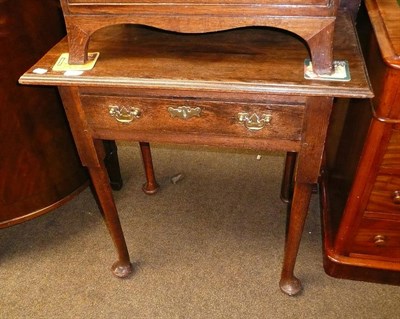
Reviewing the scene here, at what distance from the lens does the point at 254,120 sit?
35.7 inches

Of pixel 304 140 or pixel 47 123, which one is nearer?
pixel 304 140

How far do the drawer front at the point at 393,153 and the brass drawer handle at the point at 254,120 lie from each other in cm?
37

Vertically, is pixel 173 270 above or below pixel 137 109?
below

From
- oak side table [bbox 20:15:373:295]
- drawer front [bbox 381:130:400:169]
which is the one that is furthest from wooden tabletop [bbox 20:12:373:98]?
drawer front [bbox 381:130:400:169]

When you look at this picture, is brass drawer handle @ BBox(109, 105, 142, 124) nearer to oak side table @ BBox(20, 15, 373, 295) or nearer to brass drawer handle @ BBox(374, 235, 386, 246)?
oak side table @ BBox(20, 15, 373, 295)

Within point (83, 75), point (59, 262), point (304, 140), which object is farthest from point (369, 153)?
point (59, 262)

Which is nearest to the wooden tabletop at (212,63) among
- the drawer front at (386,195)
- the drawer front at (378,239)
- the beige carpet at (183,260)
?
the drawer front at (386,195)

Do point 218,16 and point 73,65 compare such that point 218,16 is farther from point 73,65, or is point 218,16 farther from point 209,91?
point 73,65

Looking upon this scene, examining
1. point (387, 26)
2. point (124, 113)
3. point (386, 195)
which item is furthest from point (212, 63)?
point (386, 195)

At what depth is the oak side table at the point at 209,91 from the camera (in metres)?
0.85

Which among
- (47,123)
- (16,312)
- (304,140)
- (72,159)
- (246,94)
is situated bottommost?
Answer: (16,312)

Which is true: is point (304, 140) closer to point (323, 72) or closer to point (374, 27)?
point (323, 72)

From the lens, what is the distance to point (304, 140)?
0.92m

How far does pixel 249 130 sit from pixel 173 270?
0.77 metres
